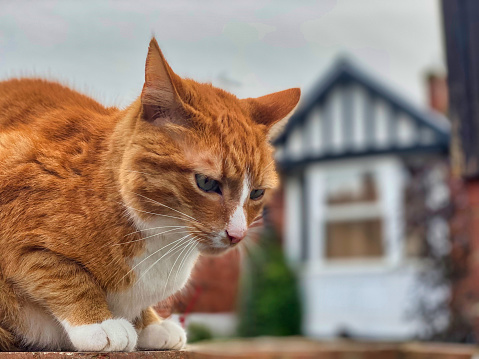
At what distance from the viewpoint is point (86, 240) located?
101 centimetres

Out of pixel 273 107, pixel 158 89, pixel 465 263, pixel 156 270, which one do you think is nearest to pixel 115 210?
pixel 156 270

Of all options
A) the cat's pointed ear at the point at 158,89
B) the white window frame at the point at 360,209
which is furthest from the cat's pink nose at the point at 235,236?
the white window frame at the point at 360,209

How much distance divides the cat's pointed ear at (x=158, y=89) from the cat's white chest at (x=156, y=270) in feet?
0.70

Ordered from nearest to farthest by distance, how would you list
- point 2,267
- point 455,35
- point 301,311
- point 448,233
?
point 2,267
point 455,35
point 448,233
point 301,311

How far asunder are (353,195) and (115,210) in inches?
310

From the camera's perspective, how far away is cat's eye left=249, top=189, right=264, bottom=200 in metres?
1.09

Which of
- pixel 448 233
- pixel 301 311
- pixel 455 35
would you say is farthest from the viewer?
pixel 301 311

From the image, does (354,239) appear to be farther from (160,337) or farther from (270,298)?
(160,337)

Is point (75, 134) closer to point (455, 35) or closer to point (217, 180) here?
point (217, 180)

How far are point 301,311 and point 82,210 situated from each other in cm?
758

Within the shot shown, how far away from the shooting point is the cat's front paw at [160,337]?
117 centimetres

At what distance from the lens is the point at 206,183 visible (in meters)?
1.01

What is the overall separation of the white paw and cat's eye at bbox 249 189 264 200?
1.13 ft

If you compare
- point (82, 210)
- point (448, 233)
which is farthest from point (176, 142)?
point (448, 233)
